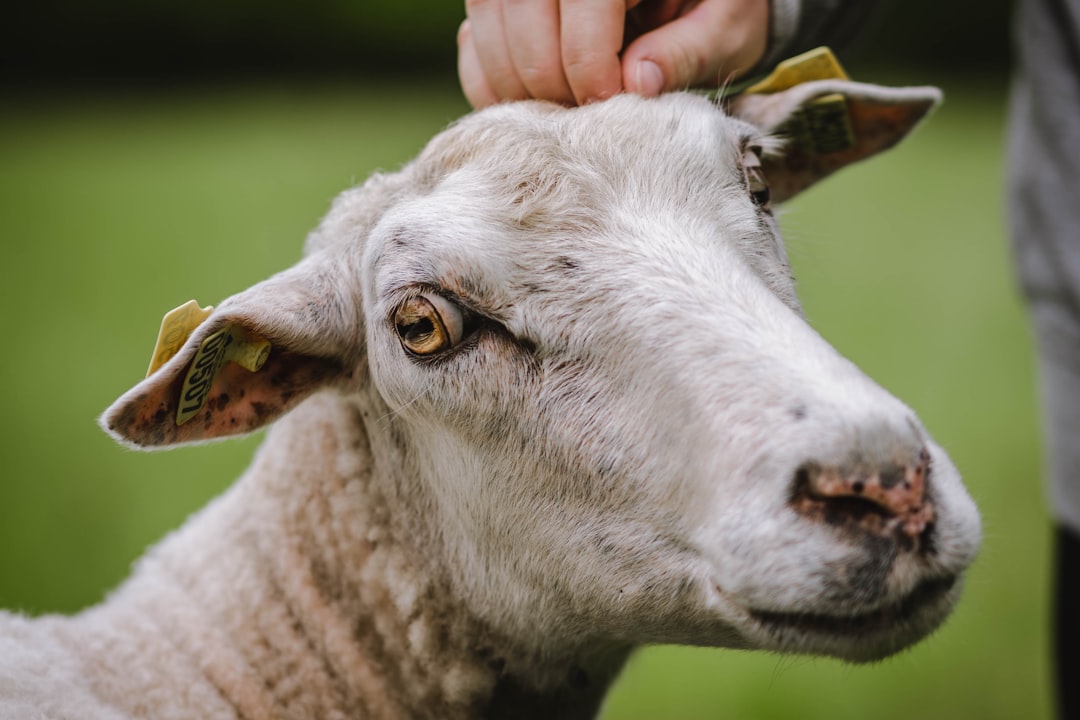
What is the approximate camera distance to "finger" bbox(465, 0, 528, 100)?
2.74m

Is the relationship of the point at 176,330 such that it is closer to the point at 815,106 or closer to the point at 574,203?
the point at 574,203

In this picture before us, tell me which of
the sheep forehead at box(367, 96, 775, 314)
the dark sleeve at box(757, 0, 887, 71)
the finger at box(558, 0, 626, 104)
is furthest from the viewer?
the dark sleeve at box(757, 0, 887, 71)

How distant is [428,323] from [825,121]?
5.14ft

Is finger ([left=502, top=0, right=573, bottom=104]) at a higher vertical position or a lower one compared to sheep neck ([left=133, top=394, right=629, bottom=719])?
higher

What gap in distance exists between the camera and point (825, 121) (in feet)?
10.6

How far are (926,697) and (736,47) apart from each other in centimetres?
457

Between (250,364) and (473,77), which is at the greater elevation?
(473,77)

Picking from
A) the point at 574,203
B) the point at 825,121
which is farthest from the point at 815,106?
the point at 574,203

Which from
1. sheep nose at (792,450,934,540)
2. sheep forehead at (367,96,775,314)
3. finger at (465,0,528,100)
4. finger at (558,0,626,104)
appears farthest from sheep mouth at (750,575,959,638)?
finger at (465,0,528,100)

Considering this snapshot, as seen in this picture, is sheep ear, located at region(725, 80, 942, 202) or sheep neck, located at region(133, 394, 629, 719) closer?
sheep neck, located at region(133, 394, 629, 719)

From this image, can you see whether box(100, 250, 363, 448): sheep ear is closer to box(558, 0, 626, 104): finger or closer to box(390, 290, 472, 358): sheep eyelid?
box(390, 290, 472, 358): sheep eyelid

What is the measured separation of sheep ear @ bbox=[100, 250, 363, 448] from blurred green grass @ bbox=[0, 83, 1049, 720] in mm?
688

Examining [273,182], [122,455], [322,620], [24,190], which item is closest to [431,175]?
[322,620]

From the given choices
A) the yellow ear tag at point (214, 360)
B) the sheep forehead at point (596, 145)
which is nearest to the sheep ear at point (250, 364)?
the yellow ear tag at point (214, 360)
